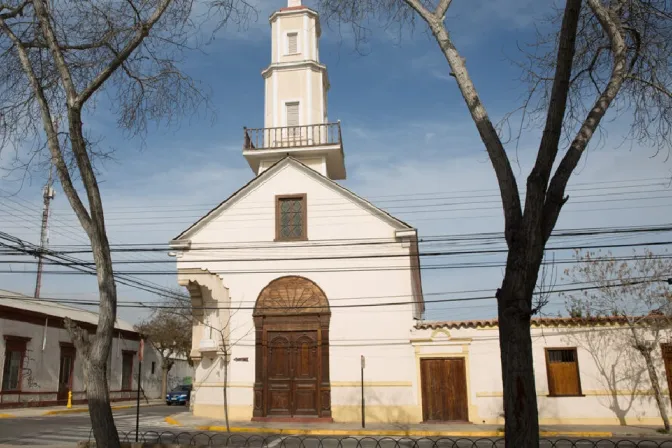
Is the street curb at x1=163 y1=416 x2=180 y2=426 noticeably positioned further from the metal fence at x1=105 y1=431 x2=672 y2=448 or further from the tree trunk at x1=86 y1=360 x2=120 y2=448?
→ the tree trunk at x1=86 y1=360 x2=120 y2=448

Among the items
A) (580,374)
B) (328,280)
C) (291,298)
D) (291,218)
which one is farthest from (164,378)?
(580,374)

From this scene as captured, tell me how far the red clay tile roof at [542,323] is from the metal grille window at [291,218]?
551 centimetres

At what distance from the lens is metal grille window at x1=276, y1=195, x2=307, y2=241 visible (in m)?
21.3

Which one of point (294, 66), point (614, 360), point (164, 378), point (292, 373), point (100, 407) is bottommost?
point (164, 378)

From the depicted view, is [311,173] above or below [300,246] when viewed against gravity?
above

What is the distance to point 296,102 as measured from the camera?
80.9ft

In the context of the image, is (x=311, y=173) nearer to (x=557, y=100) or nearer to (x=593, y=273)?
(x=593, y=273)

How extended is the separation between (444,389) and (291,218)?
8.10m

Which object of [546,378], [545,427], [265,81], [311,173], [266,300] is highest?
[265,81]

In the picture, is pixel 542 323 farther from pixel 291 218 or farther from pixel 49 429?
pixel 49 429

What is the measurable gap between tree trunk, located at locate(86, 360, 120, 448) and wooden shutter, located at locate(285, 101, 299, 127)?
18090 millimetres

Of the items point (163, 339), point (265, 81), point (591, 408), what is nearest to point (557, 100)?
point (591, 408)

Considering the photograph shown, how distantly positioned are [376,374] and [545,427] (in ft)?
17.9

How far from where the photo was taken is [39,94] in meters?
8.48
